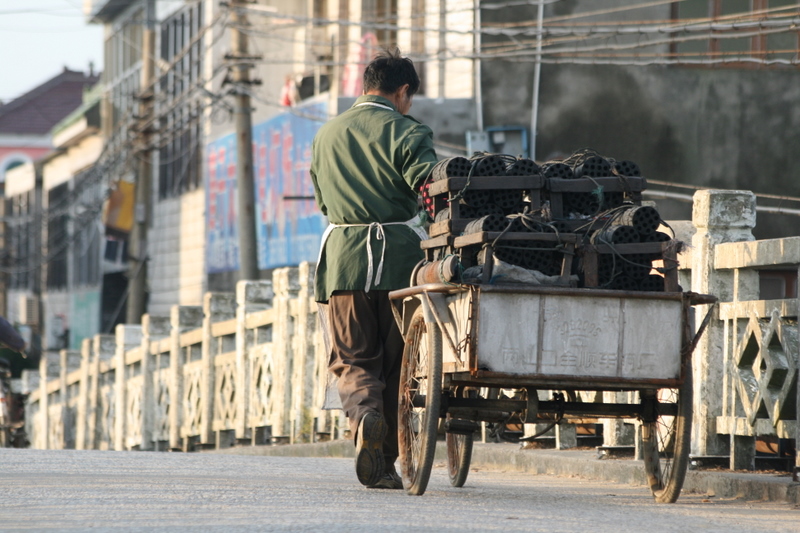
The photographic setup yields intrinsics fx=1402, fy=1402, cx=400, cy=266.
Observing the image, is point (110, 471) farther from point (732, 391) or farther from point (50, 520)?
point (732, 391)

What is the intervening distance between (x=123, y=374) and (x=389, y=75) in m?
12.5

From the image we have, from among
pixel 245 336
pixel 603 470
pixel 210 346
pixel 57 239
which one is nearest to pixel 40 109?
pixel 57 239

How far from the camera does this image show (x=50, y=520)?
515 cm

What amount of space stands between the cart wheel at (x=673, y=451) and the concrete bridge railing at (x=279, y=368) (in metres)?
0.66

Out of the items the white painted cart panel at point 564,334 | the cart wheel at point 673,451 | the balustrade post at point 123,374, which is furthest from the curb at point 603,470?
the balustrade post at point 123,374

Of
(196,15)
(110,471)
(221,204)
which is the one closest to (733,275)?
(110,471)

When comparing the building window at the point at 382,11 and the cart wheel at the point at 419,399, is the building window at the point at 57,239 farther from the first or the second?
the cart wheel at the point at 419,399

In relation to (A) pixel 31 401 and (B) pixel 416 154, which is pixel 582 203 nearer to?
(B) pixel 416 154

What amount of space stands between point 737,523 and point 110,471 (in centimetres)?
346

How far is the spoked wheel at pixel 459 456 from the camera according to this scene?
698 centimetres

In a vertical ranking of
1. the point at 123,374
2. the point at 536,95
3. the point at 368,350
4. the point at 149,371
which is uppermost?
the point at 536,95

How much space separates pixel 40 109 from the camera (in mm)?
60031

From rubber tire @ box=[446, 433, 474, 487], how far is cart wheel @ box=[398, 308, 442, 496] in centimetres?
28

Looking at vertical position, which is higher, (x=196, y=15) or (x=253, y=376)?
(x=196, y=15)
